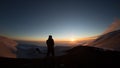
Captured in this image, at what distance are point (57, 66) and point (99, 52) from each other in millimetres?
5410

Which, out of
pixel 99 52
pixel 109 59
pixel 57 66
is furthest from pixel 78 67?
pixel 99 52

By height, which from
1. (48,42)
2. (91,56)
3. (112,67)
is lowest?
(112,67)

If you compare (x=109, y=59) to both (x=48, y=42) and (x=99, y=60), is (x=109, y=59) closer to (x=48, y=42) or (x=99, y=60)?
(x=99, y=60)

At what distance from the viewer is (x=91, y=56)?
13617 mm

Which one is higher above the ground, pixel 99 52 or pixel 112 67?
pixel 99 52

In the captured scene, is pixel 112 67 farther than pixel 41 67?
No

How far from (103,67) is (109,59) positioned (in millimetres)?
2077

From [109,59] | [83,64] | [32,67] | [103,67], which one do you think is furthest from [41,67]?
[109,59]

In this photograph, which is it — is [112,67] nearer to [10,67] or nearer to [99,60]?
[99,60]

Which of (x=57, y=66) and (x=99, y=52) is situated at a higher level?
(x=99, y=52)

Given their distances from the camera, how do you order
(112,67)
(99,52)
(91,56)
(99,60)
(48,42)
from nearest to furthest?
(112,67) < (99,60) < (91,56) < (99,52) < (48,42)

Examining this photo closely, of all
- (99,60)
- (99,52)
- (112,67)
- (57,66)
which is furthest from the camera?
(99,52)

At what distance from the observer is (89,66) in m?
11.1

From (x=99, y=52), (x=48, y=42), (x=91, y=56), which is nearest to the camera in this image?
(x=91, y=56)
